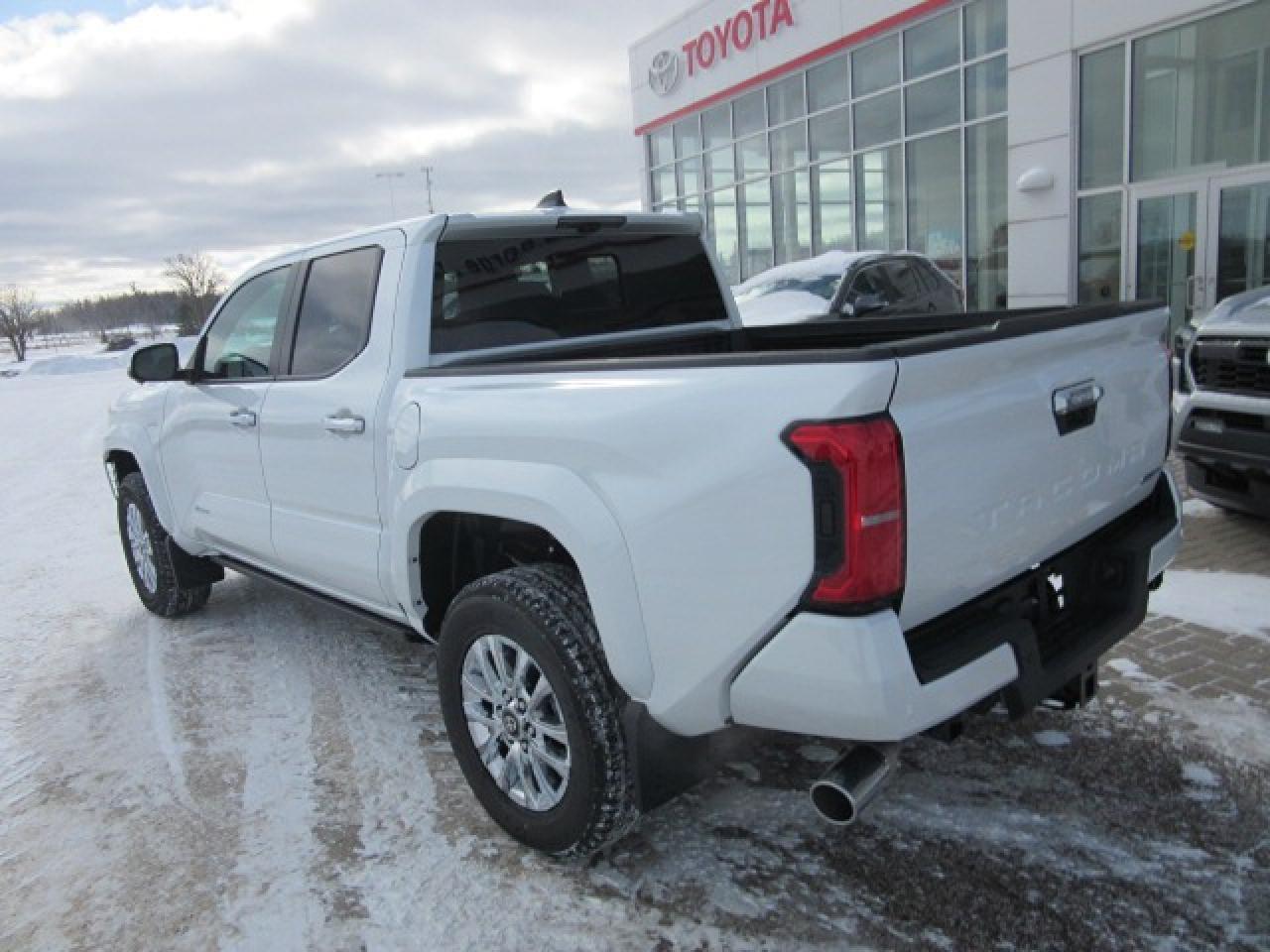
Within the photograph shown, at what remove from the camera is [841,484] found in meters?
1.99

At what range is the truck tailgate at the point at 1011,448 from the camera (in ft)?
6.85

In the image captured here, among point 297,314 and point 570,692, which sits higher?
point 297,314

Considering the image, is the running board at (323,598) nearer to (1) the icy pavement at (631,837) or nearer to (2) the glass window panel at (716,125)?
(1) the icy pavement at (631,837)

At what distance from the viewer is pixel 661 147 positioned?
881 inches

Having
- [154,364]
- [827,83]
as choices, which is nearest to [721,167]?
[827,83]

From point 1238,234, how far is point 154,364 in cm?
1089

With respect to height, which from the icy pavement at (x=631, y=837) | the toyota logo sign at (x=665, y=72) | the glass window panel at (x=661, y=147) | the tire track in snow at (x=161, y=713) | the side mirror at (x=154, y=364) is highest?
the toyota logo sign at (x=665, y=72)

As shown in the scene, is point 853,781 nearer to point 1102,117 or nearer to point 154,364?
point 154,364

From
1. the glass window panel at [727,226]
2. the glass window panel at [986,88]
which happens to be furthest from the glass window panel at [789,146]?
the glass window panel at [986,88]

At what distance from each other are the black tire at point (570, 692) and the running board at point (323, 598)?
0.70 meters

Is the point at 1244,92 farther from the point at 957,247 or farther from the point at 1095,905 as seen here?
the point at 1095,905

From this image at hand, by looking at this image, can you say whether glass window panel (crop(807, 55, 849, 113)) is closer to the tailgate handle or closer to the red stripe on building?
the red stripe on building

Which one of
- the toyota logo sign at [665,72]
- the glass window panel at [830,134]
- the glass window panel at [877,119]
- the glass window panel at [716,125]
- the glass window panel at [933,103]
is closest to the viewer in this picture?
the glass window panel at [933,103]

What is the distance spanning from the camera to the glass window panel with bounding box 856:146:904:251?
51.9 feet
